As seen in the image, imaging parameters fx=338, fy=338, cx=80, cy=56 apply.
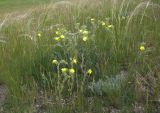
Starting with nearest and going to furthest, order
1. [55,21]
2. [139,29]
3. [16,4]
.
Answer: [139,29]
[55,21]
[16,4]

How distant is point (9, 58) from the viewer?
3.80 metres

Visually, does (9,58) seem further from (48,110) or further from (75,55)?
(48,110)

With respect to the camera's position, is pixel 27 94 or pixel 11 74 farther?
pixel 11 74

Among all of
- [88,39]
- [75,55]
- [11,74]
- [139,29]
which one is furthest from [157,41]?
[11,74]

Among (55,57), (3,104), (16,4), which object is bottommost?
(16,4)

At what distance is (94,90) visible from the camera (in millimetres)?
3039

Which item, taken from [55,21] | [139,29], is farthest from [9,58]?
[55,21]

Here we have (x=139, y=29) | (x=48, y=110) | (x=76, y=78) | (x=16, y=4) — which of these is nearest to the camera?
(x=48, y=110)

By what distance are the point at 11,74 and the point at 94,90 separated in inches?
33.8

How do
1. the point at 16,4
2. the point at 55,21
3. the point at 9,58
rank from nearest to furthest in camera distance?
the point at 9,58 → the point at 55,21 → the point at 16,4

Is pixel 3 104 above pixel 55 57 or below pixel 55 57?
below

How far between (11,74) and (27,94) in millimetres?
372

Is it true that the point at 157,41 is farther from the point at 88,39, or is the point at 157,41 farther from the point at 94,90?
the point at 94,90

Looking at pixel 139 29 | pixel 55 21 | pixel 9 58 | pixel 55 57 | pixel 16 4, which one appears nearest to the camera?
pixel 55 57
